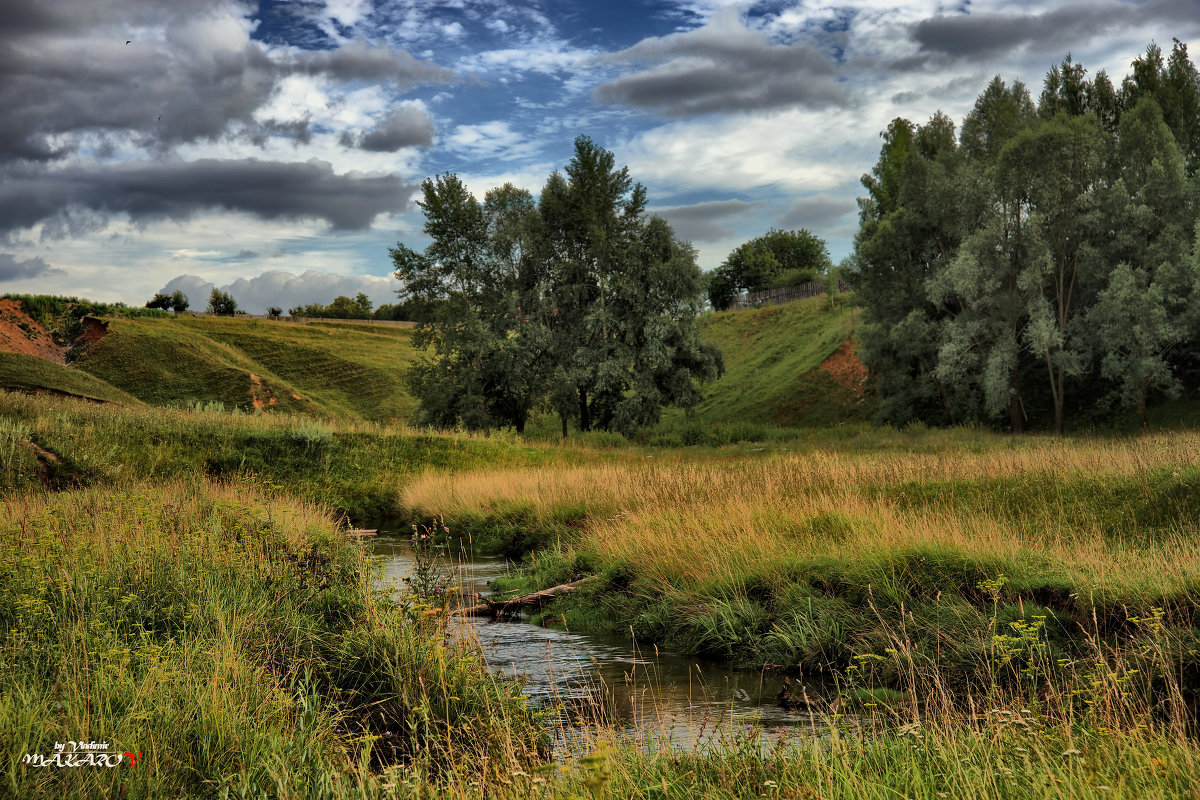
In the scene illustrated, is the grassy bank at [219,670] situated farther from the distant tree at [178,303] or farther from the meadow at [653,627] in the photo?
the distant tree at [178,303]

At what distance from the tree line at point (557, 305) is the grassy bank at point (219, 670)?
2852 centimetres

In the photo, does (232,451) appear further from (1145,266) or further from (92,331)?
(92,331)

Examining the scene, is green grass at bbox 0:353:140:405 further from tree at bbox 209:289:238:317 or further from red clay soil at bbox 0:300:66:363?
tree at bbox 209:289:238:317

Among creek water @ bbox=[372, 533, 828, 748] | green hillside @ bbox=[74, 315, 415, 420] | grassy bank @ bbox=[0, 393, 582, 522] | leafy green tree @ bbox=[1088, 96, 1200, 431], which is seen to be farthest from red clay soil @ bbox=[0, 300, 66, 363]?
leafy green tree @ bbox=[1088, 96, 1200, 431]

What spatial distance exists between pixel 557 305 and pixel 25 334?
138 feet

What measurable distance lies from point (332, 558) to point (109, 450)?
13.9 m

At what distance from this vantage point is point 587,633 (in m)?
11.3

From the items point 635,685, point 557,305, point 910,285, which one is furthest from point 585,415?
point 635,685

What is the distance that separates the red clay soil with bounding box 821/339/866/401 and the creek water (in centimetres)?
4031

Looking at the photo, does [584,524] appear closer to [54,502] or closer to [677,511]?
[677,511]

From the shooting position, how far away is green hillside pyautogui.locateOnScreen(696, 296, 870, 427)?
1941 inches

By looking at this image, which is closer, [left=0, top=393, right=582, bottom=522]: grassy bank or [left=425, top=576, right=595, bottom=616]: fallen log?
[left=425, top=576, right=595, bottom=616]: fallen log

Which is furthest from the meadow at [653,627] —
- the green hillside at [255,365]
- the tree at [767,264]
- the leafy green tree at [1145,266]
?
the tree at [767,264]

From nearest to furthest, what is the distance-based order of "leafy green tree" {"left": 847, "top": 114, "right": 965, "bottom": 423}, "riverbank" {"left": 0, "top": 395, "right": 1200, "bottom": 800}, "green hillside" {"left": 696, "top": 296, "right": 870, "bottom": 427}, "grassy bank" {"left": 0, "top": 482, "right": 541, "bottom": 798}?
"riverbank" {"left": 0, "top": 395, "right": 1200, "bottom": 800}, "grassy bank" {"left": 0, "top": 482, "right": 541, "bottom": 798}, "leafy green tree" {"left": 847, "top": 114, "right": 965, "bottom": 423}, "green hillside" {"left": 696, "top": 296, "right": 870, "bottom": 427}
